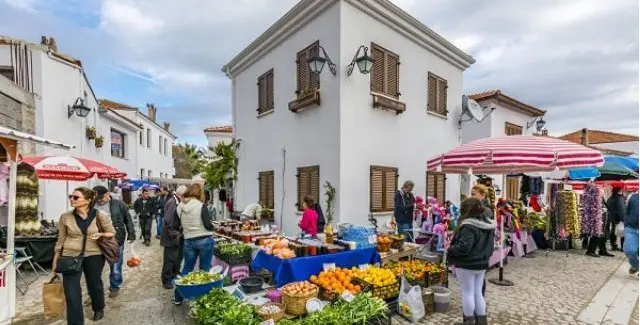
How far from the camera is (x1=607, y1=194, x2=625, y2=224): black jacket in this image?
7.85m

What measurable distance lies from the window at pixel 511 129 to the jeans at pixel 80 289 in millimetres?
15381

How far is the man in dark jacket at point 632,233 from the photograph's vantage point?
21.6 feet

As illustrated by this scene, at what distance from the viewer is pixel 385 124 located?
30.3ft

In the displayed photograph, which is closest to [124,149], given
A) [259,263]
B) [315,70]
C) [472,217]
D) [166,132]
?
[166,132]

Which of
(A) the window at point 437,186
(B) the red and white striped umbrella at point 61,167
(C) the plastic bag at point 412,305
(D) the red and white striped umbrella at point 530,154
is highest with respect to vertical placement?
(D) the red and white striped umbrella at point 530,154

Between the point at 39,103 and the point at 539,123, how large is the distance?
1949cm

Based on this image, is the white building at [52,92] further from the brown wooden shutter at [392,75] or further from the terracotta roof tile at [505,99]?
the terracotta roof tile at [505,99]

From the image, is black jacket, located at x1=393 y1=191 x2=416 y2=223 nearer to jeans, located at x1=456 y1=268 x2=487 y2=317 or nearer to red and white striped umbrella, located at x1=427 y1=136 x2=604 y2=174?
red and white striped umbrella, located at x1=427 y1=136 x2=604 y2=174

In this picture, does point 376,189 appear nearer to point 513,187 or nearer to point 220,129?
point 513,187

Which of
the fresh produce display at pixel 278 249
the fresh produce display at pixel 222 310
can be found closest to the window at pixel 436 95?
the fresh produce display at pixel 278 249

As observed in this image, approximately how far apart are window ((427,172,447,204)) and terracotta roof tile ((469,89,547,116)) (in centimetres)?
473

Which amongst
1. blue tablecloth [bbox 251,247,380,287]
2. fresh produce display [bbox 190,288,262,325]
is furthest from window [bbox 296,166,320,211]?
fresh produce display [bbox 190,288,262,325]

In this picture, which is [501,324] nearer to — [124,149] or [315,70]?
[315,70]

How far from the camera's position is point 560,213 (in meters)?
8.30
